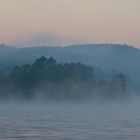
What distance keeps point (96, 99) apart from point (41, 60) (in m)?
14.8

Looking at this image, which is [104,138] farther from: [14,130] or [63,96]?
→ [63,96]

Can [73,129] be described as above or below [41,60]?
below

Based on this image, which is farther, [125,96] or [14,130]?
[125,96]

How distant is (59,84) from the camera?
145250 mm

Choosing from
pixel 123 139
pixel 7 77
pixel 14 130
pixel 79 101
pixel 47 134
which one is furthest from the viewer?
pixel 7 77

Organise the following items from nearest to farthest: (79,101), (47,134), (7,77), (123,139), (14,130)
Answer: (123,139) → (47,134) → (14,130) → (79,101) → (7,77)

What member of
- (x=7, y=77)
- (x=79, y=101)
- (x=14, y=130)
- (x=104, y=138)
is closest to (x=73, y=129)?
(x=14, y=130)

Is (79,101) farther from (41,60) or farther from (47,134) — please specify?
(47,134)

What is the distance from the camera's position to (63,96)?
14625 cm

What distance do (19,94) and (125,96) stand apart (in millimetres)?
23276

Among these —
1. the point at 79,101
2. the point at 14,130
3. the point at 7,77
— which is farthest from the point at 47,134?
the point at 7,77

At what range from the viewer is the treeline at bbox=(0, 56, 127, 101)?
14275cm

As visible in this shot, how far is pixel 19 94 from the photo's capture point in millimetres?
145125

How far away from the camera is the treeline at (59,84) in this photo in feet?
468
